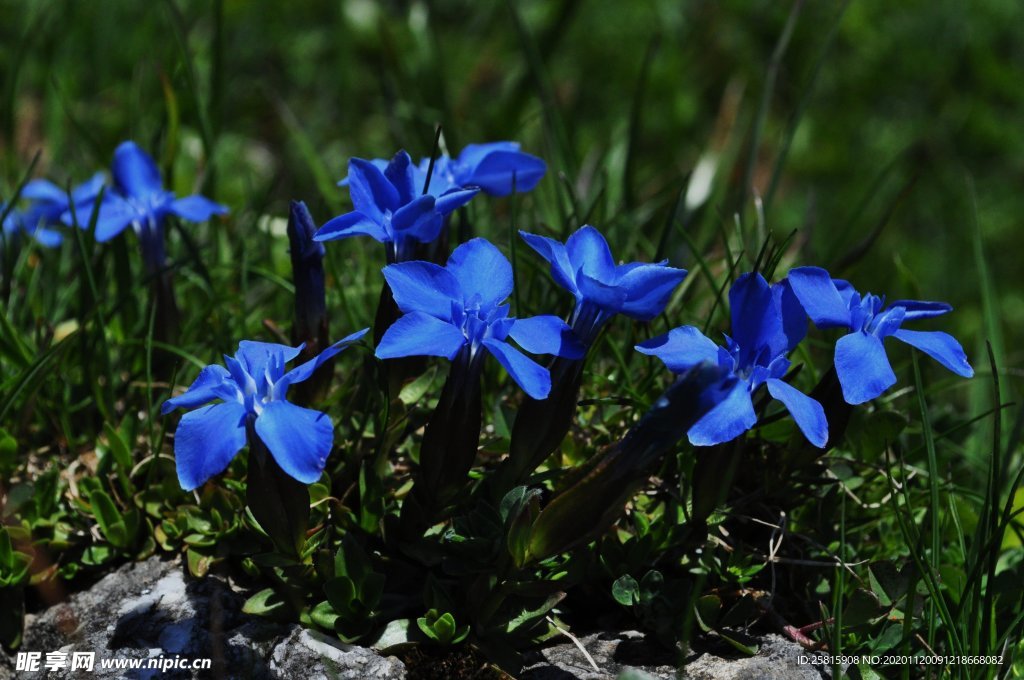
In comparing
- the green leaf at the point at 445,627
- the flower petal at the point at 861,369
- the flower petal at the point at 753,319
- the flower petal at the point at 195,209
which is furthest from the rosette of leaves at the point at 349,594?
the flower petal at the point at 195,209

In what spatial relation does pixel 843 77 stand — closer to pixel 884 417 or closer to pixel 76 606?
pixel 884 417

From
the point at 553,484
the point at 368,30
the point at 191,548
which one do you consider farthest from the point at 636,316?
the point at 368,30

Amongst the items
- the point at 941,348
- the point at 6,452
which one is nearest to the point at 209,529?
the point at 6,452

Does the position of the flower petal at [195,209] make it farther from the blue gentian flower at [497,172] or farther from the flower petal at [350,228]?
the flower petal at [350,228]

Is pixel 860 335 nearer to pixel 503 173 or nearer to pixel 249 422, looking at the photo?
pixel 503 173

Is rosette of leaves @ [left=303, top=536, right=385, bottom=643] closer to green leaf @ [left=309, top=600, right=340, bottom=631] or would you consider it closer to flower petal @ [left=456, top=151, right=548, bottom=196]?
green leaf @ [left=309, top=600, right=340, bottom=631]

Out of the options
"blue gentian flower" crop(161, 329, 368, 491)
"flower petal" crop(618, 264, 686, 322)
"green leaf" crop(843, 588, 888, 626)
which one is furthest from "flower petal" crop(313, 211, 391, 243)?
"green leaf" crop(843, 588, 888, 626)
